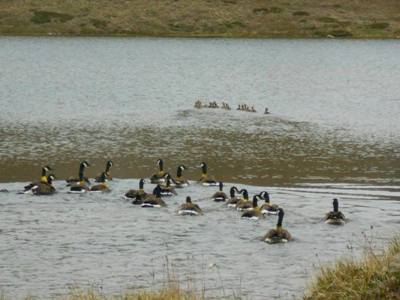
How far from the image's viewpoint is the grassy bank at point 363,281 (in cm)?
1448

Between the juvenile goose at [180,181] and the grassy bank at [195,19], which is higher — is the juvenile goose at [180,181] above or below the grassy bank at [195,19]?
below

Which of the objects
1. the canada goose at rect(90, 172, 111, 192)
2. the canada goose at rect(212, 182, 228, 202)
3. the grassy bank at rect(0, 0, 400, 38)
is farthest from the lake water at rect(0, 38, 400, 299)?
the grassy bank at rect(0, 0, 400, 38)

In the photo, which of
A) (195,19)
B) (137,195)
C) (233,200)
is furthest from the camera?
(195,19)

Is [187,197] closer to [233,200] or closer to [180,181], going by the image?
[233,200]

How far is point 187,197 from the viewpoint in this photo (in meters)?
28.0

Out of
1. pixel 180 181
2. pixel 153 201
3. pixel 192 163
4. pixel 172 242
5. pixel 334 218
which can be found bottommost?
pixel 172 242

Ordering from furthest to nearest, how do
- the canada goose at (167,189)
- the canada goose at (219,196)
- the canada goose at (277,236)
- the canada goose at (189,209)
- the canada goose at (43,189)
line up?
the canada goose at (167,189) → the canada goose at (43,189) → the canada goose at (219,196) → the canada goose at (189,209) → the canada goose at (277,236)

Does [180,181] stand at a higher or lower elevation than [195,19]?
lower

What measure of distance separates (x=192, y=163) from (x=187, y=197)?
34.4 feet

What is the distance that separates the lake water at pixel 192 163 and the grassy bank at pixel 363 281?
330 cm

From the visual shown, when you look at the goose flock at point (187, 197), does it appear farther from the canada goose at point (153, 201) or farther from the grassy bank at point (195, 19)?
the grassy bank at point (195, 19)

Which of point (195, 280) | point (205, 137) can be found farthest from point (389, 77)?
point (195, 280)

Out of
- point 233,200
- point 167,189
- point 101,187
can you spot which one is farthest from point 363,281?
point 101,187

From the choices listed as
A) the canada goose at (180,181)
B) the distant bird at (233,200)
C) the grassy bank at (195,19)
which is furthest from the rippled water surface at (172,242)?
the grassy bank at (195,19)
